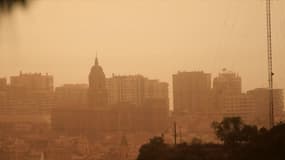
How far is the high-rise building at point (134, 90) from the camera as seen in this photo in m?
16.8

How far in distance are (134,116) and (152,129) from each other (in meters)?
1.33

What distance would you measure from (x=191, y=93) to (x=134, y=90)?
111 inches

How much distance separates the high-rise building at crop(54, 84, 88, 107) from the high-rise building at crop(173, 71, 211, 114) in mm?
3073

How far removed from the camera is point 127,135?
1619 cm

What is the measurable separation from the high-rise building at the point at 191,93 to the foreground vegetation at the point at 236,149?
8.89 m

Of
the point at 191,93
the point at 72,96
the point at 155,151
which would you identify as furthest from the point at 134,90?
the point at 155,151

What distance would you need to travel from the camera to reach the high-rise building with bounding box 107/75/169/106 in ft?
55.2

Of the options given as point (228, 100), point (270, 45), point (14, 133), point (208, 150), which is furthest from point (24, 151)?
point (208, 150)

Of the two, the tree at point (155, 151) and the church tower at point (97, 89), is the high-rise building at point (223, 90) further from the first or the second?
the tree at point (155, 151)

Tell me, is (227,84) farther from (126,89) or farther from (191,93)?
(126,89)

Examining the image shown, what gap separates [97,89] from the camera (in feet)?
60.9

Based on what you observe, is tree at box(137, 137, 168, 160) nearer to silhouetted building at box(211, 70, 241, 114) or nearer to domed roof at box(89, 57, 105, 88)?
silhouetted building at box(211, 70, 241, 114)

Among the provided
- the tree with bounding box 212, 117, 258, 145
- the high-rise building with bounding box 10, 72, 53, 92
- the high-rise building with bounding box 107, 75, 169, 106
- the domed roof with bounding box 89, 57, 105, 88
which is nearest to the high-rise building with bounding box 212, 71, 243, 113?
the high-rise building with bounding box 107, 75, 169, 106

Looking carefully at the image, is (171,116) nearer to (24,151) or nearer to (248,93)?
(248,93)
